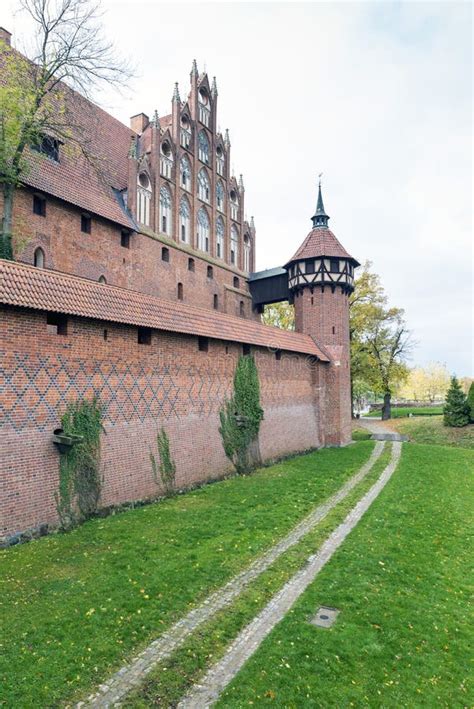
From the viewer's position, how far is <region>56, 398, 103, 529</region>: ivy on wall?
8211mm

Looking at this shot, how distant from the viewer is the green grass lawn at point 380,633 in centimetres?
392

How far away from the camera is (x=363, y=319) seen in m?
27.5

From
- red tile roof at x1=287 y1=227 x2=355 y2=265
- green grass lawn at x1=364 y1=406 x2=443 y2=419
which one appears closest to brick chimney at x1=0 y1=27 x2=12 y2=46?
red tile roof at x1=287 y1=227 x2=355 y2=265

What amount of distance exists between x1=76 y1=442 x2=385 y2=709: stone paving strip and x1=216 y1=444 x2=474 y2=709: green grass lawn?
848 mm

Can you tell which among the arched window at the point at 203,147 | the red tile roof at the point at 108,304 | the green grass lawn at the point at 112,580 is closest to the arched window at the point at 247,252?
the arched window at the point at 203,147

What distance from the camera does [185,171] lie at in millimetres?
18609

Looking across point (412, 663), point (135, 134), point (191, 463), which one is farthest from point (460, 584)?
point (135, 134)

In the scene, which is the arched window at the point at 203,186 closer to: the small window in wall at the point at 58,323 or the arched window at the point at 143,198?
the arched window at the point at 143,198

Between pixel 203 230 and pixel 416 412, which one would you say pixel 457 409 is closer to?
pixel 416 412

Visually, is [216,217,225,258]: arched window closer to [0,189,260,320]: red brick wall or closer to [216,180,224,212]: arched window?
[216,180,224,212]: arched window

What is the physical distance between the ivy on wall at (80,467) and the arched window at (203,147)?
15.0 m

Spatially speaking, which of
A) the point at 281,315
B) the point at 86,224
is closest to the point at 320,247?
the point at 86,224

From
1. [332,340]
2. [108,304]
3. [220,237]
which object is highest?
[220,237]

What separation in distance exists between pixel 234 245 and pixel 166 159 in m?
5.76
